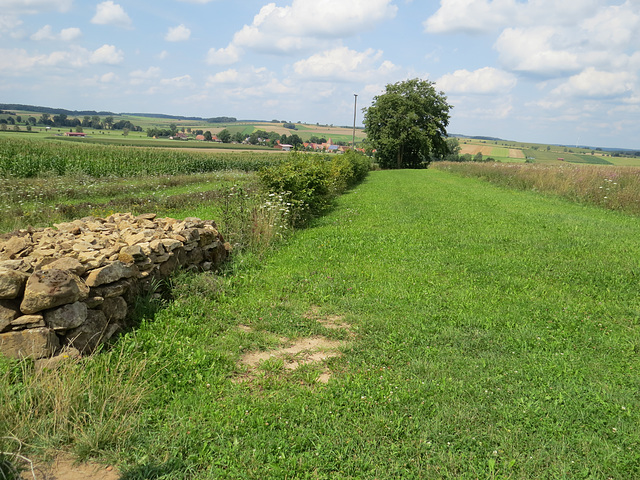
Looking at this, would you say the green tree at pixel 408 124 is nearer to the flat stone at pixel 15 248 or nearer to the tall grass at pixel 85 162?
the tall grass at pixel 85 162

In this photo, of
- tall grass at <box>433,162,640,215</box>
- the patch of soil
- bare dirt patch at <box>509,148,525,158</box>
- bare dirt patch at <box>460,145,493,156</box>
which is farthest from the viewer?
bare dirt patch at <box>460,145,493,156</box>

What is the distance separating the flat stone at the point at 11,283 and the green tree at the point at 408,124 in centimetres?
4879

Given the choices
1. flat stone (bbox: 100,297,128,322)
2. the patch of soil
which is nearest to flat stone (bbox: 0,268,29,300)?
flat stone (bbox: 100,297,128,322)

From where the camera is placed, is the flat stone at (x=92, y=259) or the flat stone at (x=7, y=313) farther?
the flat stone at (x=92, y=259)

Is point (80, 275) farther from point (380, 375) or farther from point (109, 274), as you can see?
point (380, 375)

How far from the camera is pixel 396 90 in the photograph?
177 feet

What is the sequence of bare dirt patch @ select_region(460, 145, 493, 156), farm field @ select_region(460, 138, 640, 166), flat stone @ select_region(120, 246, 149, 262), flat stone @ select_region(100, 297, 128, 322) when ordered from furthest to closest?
1. bare dirt patch @ select_region(460, 145, 493, 156)
2. farm field @ select_region(460, 138, 640, 166)
3. flat stone @ select_region(120, 246, 149, 262)
4. flat stone @ select_region(100, 297, 128, 322)

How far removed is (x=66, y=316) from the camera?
3434mm

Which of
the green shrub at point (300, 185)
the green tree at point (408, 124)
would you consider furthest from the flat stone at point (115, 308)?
the green tree at point (408, 124)

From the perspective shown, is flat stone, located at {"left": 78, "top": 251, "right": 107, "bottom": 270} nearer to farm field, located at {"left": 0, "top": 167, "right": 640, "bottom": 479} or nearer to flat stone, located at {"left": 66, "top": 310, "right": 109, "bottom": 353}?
flat stone, located at {"left": 66, "top": 310, "right": 109, "bottom": 353}

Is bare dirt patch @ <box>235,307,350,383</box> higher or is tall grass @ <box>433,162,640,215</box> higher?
tall grass @ <box>433,162,640,215</box>

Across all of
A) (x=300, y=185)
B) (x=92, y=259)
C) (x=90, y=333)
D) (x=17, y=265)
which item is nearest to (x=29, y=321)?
(x=90, y=333)

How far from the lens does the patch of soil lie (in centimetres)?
242

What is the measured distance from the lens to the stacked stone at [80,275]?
328 cm
